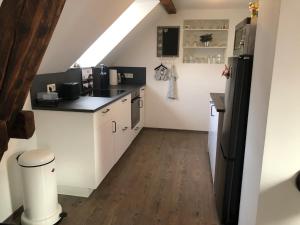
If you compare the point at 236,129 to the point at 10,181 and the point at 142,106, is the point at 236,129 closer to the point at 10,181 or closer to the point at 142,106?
the point at 10,181

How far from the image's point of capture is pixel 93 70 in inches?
158

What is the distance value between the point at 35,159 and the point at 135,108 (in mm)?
2267

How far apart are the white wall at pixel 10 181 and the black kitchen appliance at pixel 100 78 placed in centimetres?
171

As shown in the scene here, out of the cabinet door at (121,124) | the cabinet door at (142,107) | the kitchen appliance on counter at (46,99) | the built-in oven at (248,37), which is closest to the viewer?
the built-in oven at (248,37)

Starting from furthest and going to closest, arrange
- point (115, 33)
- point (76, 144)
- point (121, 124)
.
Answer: point (115, 33)
point (121, 124)
point (76, 144)

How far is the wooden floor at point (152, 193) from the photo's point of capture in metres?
2.30

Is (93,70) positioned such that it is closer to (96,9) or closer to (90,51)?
(90,51)

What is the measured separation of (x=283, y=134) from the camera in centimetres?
129

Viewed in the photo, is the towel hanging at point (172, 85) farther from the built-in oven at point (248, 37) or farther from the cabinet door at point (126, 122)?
the built-in oven at point (248, 37)

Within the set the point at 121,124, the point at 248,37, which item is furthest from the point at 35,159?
the point at 248,37

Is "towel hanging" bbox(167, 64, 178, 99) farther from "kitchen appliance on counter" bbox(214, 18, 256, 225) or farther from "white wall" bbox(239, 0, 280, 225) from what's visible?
"white wall" bbox(239, 0, 280, 225)

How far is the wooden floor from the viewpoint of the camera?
2305mm

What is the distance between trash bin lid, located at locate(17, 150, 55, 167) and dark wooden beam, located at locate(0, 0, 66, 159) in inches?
41.1

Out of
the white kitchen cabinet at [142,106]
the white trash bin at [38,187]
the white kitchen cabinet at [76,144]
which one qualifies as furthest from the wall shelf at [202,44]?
the white trash bin at [38,187]
